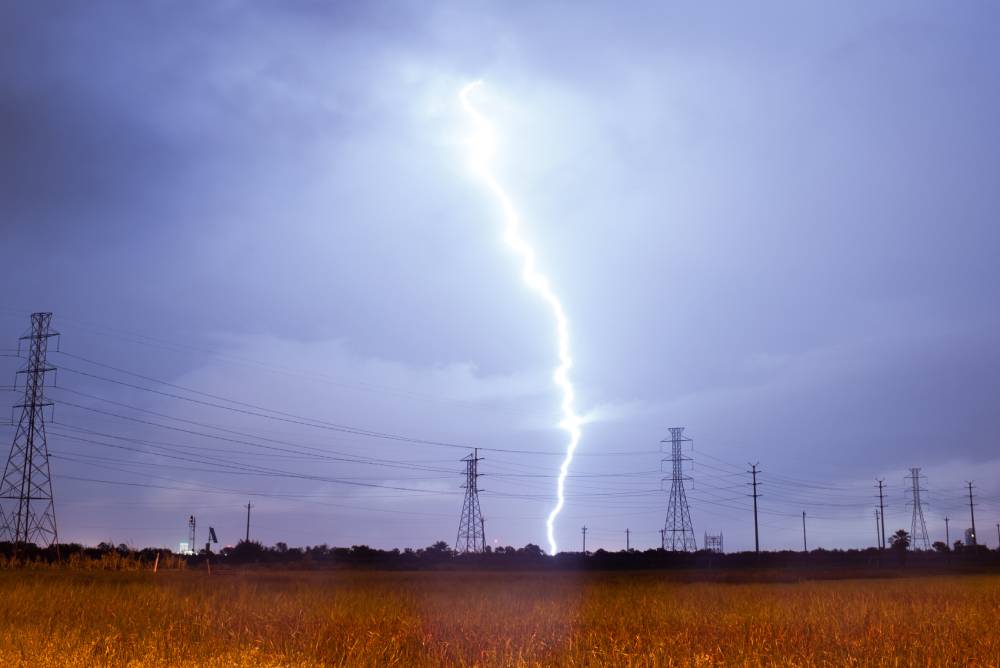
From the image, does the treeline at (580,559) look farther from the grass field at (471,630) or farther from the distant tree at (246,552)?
the grass field at (471,630)

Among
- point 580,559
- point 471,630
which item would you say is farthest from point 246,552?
point 471,630

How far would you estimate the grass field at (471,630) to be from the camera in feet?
55.1

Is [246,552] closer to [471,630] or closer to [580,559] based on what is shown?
[580,559]

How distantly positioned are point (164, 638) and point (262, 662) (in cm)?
512

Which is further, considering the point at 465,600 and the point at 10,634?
the point at 465,600

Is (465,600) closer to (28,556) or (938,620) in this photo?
(938,620)

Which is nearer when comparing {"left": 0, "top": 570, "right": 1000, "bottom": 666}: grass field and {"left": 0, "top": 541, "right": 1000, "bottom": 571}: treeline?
{"left": 0, "top": 570, "right": 1000, "bottom": 666}: grass field

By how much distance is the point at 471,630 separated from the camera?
21797 millimetres

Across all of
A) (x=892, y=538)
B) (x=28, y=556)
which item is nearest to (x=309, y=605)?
(x=28, y=556)

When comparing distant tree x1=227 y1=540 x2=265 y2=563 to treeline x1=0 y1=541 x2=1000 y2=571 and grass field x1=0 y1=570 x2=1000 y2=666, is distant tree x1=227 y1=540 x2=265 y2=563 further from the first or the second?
grass field x1=0 y1=570 x2=1000 y2=666

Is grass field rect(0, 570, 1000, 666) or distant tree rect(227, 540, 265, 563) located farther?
distant tree rect(227, 540, 265, 563)

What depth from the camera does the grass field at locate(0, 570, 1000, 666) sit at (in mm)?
16797

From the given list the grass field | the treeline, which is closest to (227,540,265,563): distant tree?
the treeline

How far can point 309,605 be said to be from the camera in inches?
1070
